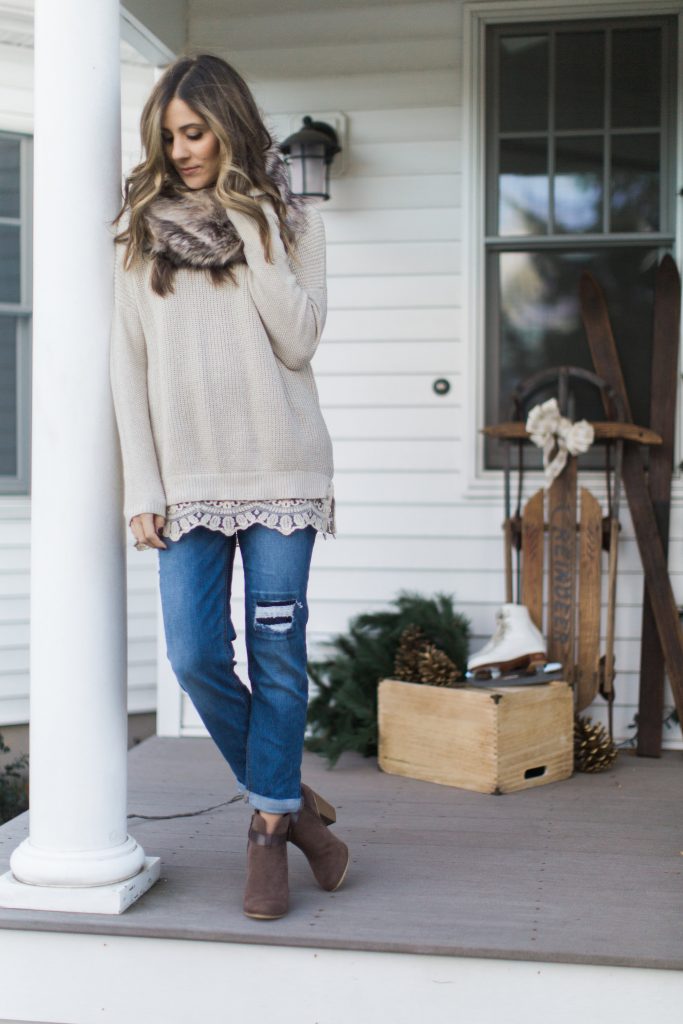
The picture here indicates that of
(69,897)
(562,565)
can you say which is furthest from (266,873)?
(562,565)

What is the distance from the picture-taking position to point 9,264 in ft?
15.3

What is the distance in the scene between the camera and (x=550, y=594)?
13.0ft

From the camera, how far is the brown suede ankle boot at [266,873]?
2.34 m

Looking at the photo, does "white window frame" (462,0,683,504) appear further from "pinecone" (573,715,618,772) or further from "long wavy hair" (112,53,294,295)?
"long wavy hair" (112,53,294,295)

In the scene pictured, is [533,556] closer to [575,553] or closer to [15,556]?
[575,553]

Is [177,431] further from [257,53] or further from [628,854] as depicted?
[257,53]

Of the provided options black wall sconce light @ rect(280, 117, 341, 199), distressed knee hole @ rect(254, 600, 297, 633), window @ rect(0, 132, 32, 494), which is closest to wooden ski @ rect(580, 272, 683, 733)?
black wall sconce light @ rect(280, 117, 341, 199)

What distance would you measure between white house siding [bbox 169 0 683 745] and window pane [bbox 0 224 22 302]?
107cm

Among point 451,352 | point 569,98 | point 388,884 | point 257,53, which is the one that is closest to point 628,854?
point 388,884

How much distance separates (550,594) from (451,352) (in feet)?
3.09

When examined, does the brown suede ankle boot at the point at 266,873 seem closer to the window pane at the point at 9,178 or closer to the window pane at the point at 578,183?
the window pane at the point at 578,183

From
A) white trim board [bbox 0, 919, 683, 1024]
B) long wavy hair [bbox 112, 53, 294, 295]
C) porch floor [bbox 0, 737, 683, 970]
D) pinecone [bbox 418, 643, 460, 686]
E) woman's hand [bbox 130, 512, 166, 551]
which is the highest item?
long wavy hair [bbox 112, 53, 294, 295]

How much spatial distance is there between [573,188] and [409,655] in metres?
1.77

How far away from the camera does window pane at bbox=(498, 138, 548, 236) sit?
417cm
